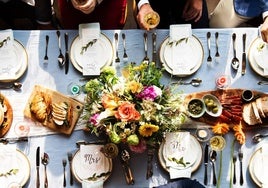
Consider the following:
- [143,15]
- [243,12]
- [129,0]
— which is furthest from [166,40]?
[129,0]

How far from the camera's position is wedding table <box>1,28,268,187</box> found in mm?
1870

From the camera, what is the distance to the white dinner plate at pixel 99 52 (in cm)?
194

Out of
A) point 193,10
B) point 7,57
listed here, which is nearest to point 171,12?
point 193,10

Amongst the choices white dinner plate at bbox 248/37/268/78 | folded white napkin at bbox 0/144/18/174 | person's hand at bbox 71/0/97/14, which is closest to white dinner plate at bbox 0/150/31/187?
folded white napkin at bbox 0/144/18/174

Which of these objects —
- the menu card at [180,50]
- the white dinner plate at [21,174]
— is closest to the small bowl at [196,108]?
the menu card at [180,50]

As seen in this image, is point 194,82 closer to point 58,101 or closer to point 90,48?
point 90,48

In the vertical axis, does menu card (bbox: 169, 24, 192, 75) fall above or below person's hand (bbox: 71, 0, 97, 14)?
below

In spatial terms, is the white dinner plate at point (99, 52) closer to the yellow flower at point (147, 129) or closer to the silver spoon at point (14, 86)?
the silver spoon at point (14, 86)

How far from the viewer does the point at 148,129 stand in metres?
1.74

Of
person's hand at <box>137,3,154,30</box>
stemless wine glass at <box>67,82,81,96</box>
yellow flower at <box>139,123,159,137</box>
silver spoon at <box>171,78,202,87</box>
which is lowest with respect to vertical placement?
yellow flower at <box>139,123,159,137</box>

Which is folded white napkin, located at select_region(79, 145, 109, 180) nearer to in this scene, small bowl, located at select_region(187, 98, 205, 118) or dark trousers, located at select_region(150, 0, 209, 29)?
small bowl, located at select_region(187, 98, 205, 118)

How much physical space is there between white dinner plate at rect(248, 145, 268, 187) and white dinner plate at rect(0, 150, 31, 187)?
2.82 ft

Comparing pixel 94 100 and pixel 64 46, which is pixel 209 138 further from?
pixel 64 46

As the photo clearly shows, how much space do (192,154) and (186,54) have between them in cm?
40
